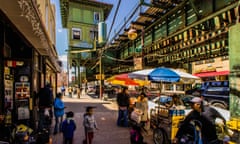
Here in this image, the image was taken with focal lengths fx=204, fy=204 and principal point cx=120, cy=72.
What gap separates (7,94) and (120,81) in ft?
23.2

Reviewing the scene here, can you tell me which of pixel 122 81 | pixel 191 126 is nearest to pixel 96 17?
pixel 122 81

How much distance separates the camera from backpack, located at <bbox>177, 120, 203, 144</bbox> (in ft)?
13.3

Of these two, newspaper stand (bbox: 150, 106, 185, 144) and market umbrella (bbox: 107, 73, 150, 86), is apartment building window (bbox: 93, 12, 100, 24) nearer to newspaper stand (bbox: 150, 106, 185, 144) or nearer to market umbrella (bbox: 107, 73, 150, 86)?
market umbrella (bbox: 107, 73, 150, 86)

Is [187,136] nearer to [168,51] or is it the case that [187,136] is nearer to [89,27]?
[168,51]

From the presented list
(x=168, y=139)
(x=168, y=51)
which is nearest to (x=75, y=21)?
(x=168, y=51)

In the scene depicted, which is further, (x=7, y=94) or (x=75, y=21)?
(x=75, y=21)

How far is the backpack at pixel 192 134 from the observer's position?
4068 mm

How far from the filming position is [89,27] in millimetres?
32125

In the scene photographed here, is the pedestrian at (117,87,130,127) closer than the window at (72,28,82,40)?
Yes

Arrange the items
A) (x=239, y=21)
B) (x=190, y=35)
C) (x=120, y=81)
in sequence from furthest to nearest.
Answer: (x=120, y=81)
(x=190, y=35)
(x=239, y=21)

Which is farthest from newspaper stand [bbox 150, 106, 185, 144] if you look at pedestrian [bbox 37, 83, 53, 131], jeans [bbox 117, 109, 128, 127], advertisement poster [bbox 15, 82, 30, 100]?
advertisement poster [bbox 15, 82, 30, 100]

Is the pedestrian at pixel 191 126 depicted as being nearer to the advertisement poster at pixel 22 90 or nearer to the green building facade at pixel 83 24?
the advertisement poster at pixel 22 90

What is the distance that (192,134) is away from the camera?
14.0ft

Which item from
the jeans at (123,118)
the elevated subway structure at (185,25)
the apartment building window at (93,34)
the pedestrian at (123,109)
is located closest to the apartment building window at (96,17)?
the apartment building window at (93,34)
